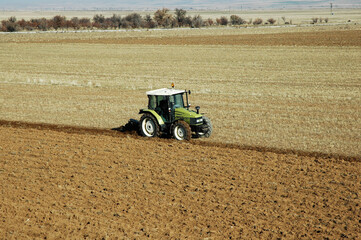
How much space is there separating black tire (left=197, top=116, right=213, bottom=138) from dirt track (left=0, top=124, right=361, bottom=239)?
641mm

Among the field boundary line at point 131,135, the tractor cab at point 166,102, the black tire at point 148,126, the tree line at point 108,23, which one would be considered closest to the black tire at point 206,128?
the field boundary line at point 131,135

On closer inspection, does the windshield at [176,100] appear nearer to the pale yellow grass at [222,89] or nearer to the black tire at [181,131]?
the black tire at [181,131]

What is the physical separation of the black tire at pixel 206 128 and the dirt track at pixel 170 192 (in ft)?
2.10

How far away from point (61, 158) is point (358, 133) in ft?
37.5

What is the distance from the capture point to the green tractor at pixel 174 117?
55.3ft

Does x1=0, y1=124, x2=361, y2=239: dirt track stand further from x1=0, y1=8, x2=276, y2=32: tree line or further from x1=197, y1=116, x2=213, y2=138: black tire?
x1=0, y1=8, x2=276, y2=32: tree line

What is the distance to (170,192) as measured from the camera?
12.7m

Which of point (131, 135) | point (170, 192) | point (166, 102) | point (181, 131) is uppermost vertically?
point (166, 102)

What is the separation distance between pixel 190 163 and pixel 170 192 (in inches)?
101

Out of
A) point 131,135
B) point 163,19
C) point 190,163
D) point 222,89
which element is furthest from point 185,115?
point 163,19

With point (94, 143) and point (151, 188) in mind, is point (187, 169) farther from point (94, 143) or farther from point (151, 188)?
point (94, 143)

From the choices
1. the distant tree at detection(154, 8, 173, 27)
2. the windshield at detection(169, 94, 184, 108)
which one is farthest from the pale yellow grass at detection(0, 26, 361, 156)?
the distant tree at detection(154, 8, 173, 27)

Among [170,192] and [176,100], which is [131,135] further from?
[170,192]

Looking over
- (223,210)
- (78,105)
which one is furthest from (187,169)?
(78,105)
